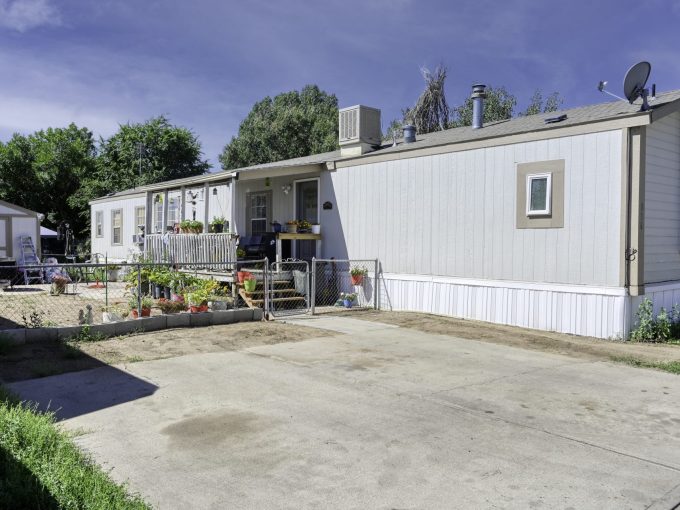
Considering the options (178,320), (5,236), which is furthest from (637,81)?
(5,236)

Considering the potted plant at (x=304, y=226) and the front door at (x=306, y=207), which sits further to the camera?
the front door at (x=306, y=207)

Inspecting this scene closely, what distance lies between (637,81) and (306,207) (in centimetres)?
794

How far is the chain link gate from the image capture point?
1123 cm

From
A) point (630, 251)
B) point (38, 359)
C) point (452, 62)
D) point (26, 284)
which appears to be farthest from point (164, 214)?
point (452, 62)

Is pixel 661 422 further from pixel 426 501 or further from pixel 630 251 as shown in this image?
pixel 630 251

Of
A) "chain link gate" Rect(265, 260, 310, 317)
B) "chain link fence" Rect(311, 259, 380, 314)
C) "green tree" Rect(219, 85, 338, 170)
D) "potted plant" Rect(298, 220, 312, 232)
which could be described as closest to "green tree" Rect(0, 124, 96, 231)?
"green tree" Rect(219, 85, 338, 170)

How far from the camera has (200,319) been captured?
9.39 m

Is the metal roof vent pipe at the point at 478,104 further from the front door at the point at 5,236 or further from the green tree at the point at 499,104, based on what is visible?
the front door at the point at 5,236

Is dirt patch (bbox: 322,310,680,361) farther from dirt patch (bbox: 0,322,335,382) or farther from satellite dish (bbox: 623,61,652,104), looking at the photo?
A: satellite dish (bbox: 623,61,652,104)

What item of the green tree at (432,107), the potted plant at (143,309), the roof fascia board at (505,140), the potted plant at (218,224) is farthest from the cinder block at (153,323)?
the green tree at (432,107)

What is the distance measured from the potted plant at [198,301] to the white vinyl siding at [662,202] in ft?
24.9

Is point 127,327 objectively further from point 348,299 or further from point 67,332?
point 348,299

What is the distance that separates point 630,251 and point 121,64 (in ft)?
43.1

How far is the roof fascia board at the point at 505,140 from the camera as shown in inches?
335
